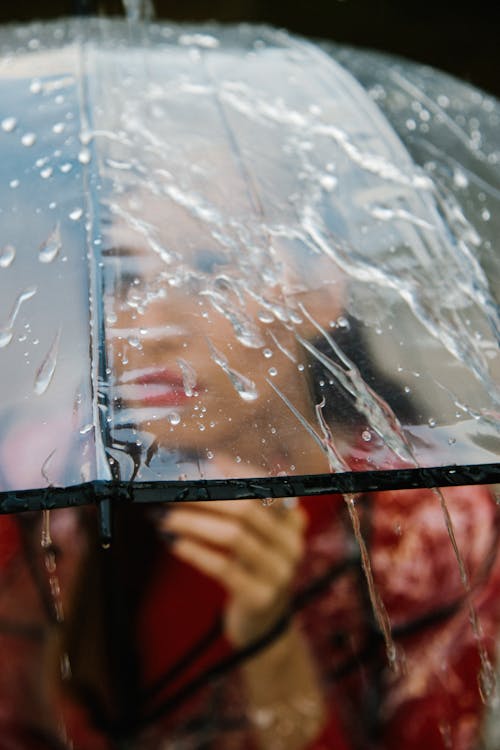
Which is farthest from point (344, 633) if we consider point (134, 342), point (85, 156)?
point (85, 156)

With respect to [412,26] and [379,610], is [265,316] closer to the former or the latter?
[379,610]

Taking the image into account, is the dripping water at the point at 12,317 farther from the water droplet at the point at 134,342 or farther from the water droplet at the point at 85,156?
the water droplet at the point at 85,156

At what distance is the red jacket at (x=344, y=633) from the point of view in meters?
0.99

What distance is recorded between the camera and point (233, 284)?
3.69 ft

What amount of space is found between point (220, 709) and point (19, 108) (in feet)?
3.74

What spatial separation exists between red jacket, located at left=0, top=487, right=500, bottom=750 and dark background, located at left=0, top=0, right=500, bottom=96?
509cm

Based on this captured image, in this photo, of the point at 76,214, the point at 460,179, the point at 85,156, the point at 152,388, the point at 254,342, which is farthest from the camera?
the point at 460,179

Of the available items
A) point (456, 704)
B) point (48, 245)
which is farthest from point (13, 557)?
point (456, 704)

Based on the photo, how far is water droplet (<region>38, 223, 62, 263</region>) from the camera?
1.12m

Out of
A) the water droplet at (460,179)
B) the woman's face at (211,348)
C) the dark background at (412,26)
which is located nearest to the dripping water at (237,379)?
the woman's face at (211,348)

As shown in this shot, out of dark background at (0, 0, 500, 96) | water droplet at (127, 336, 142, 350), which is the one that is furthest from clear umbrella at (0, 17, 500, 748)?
dark background at (0, 0, 500, 96)

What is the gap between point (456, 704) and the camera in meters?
1.13

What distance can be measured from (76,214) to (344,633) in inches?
30.6

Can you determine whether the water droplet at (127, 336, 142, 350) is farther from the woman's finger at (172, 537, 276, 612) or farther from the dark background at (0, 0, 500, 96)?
the dark background at (0, 0, 500, 96)
